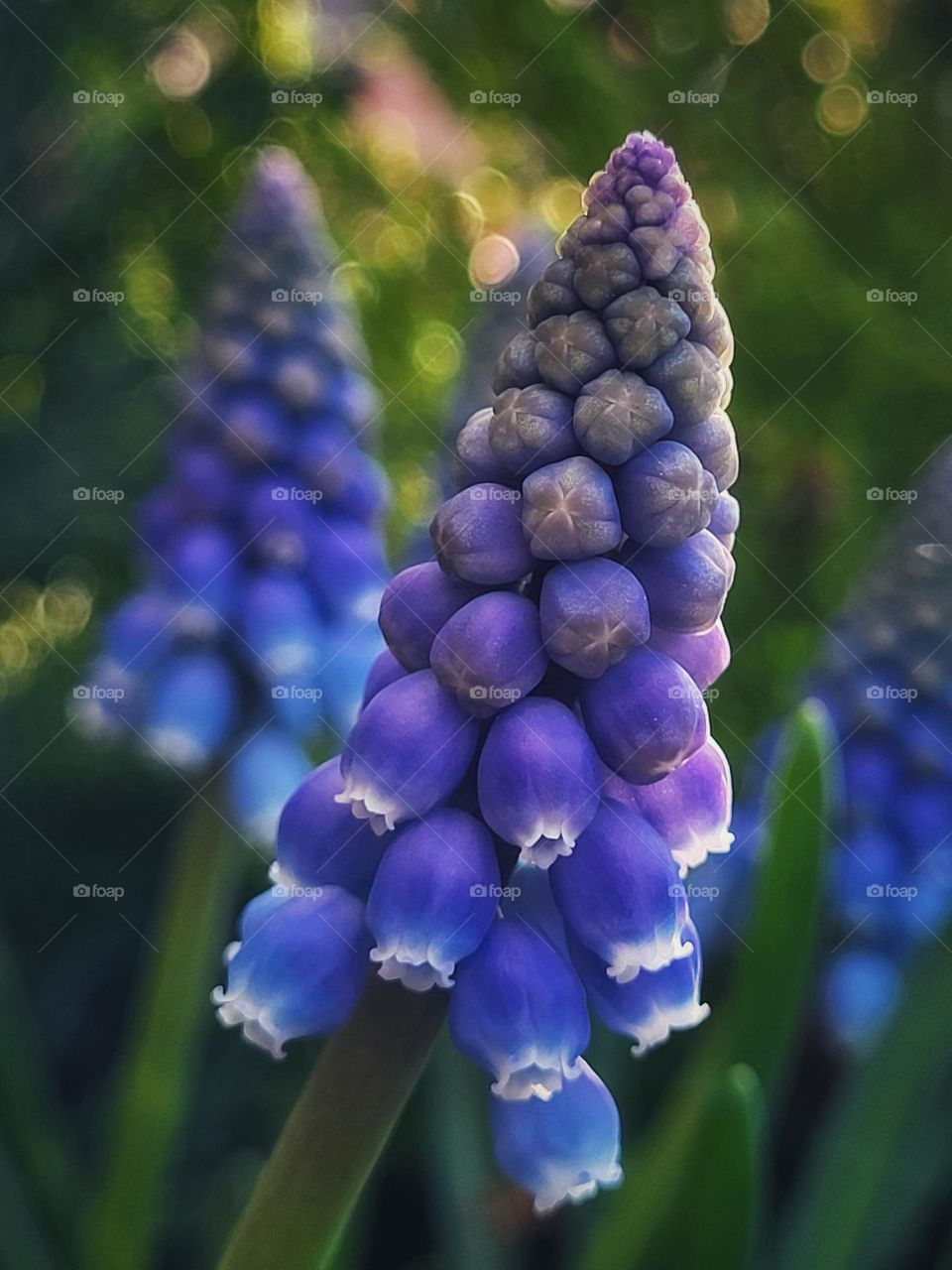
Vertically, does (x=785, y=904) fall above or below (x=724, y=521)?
below

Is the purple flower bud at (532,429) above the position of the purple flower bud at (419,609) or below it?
above

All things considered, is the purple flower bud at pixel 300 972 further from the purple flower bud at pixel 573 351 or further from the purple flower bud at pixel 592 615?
the purple flower bud at pixel 573 351

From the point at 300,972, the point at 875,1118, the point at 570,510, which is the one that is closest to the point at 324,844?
the point at 300,972

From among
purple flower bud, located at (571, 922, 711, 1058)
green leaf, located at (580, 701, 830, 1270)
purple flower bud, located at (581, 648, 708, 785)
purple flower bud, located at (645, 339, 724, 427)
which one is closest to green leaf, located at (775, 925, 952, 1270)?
green leaf, located at (580, 701, 830, 1270)

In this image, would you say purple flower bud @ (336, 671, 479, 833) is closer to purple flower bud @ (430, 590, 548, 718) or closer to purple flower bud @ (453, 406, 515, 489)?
purple flower bud @ (430, 590, 548, 718)

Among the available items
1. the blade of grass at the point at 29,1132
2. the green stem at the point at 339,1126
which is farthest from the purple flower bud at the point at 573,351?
the blade of grass at the point at 29,1132

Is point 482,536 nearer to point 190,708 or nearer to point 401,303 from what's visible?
point 190,708
